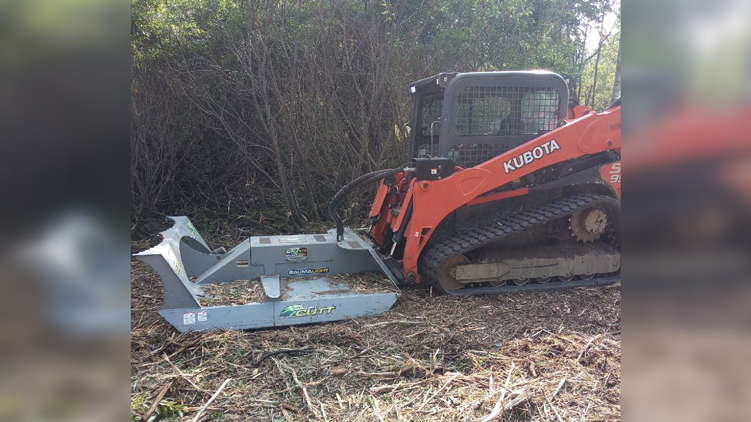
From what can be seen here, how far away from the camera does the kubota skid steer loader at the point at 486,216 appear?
4.98 meters

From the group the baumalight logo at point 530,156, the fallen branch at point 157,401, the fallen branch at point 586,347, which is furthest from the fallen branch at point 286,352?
the baumalight logo at point 530,156

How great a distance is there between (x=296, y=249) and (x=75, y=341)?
14.2 ft

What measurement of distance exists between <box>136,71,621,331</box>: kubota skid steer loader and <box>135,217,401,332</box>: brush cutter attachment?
0.05ft

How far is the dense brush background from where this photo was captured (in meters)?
8.30

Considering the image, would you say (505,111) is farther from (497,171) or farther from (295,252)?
(295,252)

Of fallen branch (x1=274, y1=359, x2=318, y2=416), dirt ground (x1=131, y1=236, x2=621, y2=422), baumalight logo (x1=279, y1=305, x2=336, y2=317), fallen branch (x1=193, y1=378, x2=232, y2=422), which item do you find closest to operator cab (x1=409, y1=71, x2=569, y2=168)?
dirt ground (x1=131, y1=236, x2=621, y2=422)

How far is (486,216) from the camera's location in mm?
5469

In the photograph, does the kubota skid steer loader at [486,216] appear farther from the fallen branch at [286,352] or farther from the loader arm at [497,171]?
the fallen branch at [286,352]

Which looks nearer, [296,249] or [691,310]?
[691,310]

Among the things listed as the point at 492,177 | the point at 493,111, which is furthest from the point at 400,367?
the point at 493,111

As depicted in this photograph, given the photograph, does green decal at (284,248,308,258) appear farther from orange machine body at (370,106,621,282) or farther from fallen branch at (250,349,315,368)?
fallen branch at (250,349,315,368)

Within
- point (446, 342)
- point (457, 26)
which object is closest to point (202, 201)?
point (457, 26)

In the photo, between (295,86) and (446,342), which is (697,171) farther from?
(295,86)

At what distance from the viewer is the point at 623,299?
96 cm
